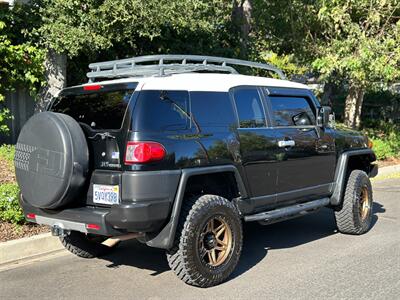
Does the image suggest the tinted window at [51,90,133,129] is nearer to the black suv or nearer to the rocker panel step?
the black suv

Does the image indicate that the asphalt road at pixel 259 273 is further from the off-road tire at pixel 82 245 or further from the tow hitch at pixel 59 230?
the tow hitch at pixel 59 230

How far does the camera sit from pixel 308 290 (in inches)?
190

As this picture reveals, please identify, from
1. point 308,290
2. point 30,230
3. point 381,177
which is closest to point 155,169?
point 308,290

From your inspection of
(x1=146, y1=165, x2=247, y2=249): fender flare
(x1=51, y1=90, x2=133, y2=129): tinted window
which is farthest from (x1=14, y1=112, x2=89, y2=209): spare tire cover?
(x1=146, y1=165, x2=247, y2=249): fender flare

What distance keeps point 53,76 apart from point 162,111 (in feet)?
21.9

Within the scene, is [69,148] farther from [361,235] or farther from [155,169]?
[361,235]

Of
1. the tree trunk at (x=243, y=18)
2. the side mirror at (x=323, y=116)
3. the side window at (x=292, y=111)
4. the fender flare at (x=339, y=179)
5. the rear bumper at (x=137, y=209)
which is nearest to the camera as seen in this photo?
the rear bumper at (x=137, y=209)

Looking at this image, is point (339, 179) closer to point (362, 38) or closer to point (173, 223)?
point (173, 223)

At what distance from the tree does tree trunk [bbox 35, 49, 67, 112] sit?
5.83 meters

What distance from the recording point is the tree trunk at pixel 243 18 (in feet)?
45.7

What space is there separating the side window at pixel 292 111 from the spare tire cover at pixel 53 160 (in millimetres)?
2357

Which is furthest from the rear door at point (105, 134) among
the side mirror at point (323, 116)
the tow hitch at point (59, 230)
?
the side mirror at point (323, 116)

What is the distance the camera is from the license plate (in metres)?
4.57

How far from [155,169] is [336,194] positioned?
3.11 m
